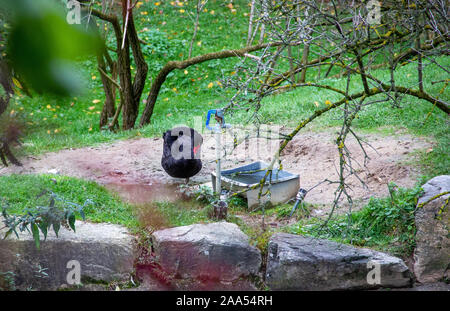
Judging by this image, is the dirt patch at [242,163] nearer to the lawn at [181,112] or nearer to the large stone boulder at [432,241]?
the lawn at [181,112]

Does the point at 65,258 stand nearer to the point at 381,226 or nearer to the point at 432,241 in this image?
the point at 381,226

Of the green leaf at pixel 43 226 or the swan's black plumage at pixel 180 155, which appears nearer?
the green leaf at pixel 43 226

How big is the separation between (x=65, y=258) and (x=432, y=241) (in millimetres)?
3161

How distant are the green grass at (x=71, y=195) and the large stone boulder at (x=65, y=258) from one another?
438 mm

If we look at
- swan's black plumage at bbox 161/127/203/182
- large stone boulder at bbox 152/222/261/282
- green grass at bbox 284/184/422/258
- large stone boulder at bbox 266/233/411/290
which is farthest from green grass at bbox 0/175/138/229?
green grass at bbox 284/184/422/258

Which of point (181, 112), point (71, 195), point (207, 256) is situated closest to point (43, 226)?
point (207, 256)

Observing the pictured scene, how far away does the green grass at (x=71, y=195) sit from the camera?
4875mm

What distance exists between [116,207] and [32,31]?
16.1ft

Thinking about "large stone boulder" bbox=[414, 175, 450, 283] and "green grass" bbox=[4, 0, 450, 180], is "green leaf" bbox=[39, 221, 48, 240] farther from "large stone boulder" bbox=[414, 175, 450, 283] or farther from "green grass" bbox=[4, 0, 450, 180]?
"large stone boulder" bbox=[414, 175, 450, 283]

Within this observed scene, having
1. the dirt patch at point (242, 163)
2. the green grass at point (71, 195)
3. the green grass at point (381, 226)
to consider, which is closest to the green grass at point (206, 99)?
the dirt patch at point (242, 163)

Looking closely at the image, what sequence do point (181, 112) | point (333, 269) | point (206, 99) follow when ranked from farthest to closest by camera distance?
1. point (206, 99)
2. point (181, 112)
3. point (333, 269)

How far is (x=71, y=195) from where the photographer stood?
5367 millimetres

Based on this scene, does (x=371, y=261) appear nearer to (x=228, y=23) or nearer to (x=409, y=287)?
(x=409, y=287)

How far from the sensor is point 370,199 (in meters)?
4.94
